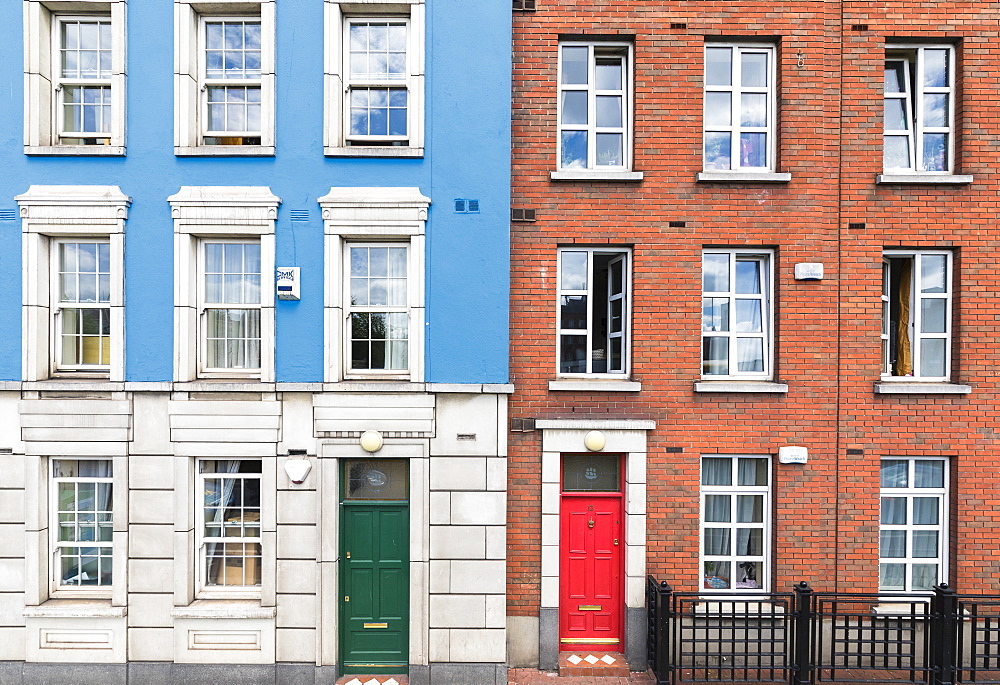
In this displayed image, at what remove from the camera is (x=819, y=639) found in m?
6.93

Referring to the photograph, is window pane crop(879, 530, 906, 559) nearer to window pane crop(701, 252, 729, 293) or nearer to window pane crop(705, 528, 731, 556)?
window pane crop(705, 528, 731, 556)

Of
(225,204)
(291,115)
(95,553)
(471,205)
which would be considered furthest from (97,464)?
(471,205)

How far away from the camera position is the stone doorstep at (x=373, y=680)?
24.1 feet

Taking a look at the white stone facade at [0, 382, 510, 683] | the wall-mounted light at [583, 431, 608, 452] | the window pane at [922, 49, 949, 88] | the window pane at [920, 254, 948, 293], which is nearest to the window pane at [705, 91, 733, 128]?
the window pane at [922, 49, 949, 88]

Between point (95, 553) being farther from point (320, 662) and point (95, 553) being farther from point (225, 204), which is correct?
point (225, 204)

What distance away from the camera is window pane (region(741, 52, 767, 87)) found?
8062mm

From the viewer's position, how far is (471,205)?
24.4 feet

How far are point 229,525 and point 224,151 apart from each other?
5.14m

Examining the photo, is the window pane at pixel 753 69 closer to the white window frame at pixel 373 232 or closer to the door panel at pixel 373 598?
the white window frame at pixel 373 232

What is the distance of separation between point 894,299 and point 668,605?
557cm

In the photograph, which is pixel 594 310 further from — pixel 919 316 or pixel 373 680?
pixel 373 680

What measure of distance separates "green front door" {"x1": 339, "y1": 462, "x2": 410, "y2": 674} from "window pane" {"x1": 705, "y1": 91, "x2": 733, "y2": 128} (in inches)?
282

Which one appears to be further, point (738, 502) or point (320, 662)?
point (738, 502)

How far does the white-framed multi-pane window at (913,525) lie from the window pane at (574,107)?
6717 millimetres
